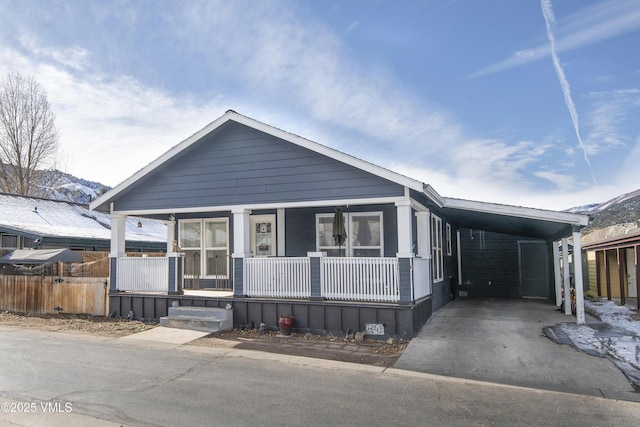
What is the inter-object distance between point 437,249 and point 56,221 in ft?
54.9

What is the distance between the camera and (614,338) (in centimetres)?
887

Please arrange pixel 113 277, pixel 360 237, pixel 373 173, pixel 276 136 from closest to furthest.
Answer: pixel 373 173
pixel 276 136
pixel 360 237
pixel 113 277

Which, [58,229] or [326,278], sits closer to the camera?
[326,278]

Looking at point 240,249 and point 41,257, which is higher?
point 240,249

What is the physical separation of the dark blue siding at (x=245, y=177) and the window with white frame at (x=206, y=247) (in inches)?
85.5

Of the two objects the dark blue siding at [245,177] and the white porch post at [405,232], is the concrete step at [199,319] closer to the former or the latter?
the dark blue siding at [245,177]

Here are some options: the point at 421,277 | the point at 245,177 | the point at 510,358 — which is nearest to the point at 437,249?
the point at 421,277

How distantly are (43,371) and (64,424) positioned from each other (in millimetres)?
2561

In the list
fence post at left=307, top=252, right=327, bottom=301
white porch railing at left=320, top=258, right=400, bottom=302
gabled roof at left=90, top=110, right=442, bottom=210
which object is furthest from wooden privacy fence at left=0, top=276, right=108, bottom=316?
white porch railing at left=320, top=258, right=400, bottom=302

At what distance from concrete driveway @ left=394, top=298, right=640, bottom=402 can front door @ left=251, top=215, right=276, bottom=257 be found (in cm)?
498

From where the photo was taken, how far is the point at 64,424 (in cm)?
468

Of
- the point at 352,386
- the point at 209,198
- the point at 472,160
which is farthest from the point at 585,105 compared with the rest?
the point at 352,386

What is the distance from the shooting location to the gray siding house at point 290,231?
9.36 metres

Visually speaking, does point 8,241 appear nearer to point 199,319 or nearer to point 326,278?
point 199,319
